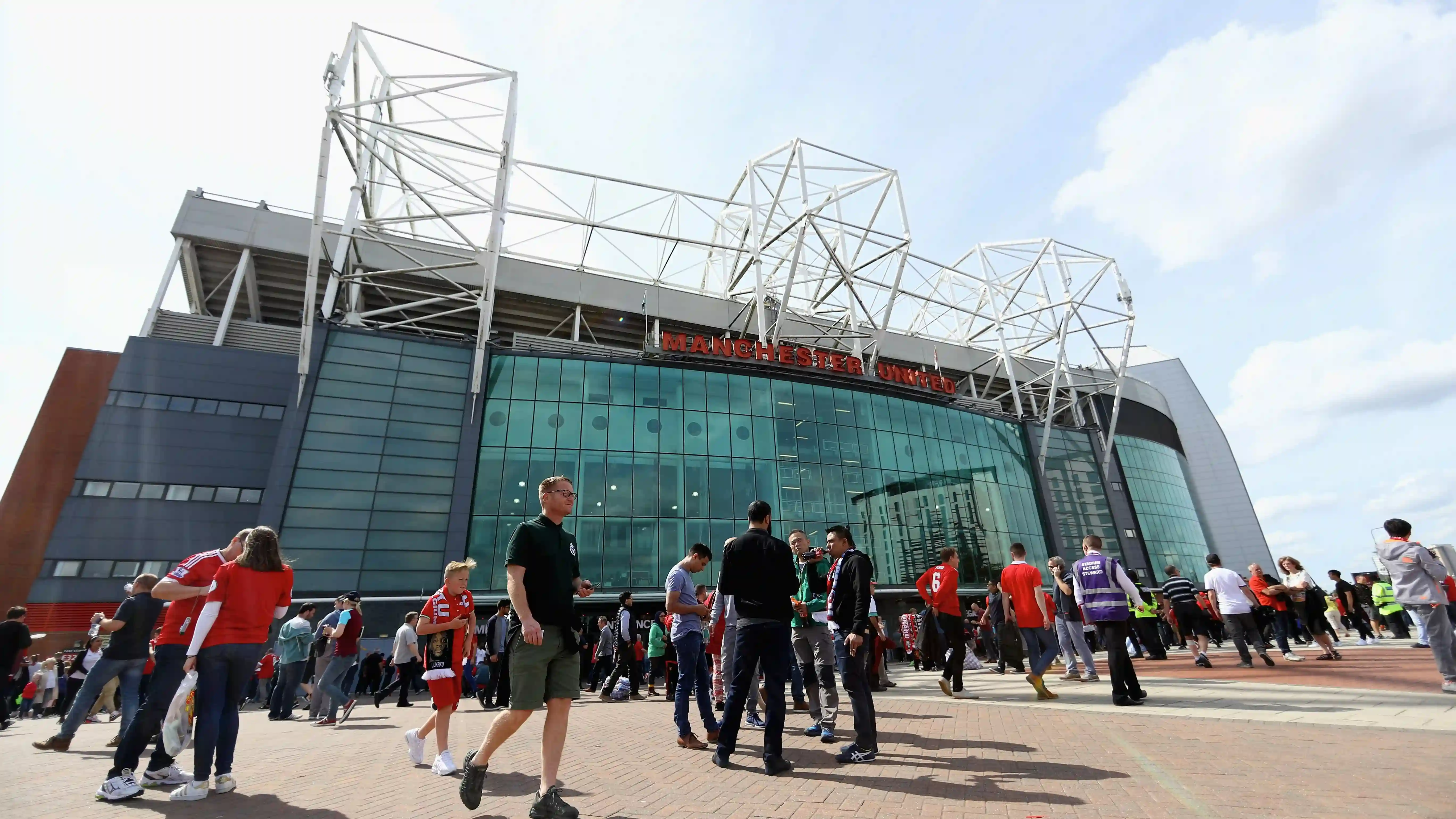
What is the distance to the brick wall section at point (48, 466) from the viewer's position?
1908 centimetres

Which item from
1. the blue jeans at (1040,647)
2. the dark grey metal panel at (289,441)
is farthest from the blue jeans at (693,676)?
the dark grey metal panel at (289,441)

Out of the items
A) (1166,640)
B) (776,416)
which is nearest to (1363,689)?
(1166,640)

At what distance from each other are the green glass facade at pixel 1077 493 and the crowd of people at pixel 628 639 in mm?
22618

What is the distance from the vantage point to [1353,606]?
44.6 feet

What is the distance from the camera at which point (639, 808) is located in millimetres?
3461

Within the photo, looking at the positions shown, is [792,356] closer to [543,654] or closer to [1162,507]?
[543,654]

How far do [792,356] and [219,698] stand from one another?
2391 centimetres

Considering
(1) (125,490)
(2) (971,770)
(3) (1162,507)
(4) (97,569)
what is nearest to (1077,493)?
(3) (1162,507)

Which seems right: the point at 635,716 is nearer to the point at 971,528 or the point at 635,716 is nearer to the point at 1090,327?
the point at 971,528

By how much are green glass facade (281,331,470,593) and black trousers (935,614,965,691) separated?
56.0 ft

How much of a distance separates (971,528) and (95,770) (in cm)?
2867

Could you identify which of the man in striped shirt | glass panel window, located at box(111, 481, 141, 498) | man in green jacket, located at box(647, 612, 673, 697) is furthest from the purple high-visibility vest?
glass panel window, located at box(111, 481, 141, 498)

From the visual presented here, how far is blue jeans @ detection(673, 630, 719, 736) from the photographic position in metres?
5.55

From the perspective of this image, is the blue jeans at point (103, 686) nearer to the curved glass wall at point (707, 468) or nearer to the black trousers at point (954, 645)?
the black trousers at point (954, 645)
